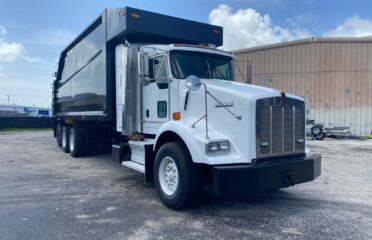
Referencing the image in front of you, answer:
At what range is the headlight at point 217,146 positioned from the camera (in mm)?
4457

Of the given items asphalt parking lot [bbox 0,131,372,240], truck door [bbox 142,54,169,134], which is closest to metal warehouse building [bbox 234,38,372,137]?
asphalt parking lot [bbox 0,131,372,240]

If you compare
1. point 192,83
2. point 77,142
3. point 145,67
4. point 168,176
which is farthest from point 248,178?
point 77,142

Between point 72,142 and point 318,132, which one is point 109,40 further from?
point 318,132

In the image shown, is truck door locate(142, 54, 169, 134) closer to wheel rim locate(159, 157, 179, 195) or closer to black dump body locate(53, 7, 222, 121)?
wheel rim locate(159, 157, 179, 195)

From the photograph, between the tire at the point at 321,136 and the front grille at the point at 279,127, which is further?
the tire at the point at 321,136

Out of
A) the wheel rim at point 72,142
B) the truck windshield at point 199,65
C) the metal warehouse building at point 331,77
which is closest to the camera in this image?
the truck windshield at point 199,65

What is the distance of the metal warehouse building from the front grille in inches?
605

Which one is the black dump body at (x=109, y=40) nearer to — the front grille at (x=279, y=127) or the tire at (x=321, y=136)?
the front grille at (x=279, y=127)

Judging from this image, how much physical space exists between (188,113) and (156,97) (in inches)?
39.6

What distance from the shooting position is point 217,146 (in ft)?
14.8

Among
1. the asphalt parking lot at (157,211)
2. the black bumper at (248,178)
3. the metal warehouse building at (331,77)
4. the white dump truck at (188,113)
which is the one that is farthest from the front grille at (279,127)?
the metal warehouse building at (331,77)

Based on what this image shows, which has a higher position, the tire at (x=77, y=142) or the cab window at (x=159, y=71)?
the cab window at (x=159, y=71)

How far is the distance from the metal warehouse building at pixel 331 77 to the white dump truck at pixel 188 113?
13.4 m

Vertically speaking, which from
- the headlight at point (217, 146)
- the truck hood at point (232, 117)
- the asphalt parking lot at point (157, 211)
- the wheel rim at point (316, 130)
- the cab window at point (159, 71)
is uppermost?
the cab window at point (159, 71)
